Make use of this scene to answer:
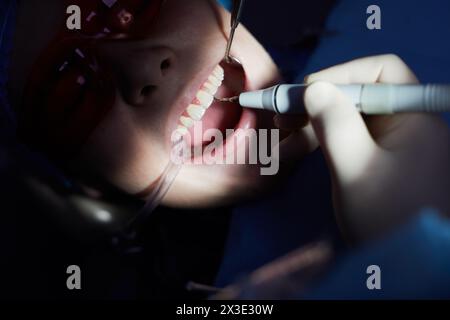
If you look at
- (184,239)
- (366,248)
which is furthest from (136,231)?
(366,248)

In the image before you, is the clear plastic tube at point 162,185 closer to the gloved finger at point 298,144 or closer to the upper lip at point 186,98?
the upper lip at point 186,98

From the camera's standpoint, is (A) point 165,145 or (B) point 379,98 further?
(A) point 165,145

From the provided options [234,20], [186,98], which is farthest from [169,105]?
[234,20]

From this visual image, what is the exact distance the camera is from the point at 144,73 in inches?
25.3

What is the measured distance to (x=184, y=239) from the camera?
0.70 meters

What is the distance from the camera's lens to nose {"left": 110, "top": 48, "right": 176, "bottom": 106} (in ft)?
2.08

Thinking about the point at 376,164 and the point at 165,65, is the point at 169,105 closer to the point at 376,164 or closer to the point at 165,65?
the point at 165,65

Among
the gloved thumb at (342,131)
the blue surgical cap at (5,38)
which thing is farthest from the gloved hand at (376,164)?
the blue surgical cap at (5,38)

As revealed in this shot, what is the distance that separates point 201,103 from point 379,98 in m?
0.24

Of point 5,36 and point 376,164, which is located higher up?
point 5,36

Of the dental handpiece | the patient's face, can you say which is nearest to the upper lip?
the patient's face

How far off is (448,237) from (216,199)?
10.9 inches

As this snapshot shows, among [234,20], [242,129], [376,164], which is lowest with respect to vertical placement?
[376,164]

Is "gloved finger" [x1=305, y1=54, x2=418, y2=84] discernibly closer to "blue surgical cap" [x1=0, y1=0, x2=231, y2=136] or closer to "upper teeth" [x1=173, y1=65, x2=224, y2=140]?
"upper teeth" [x1=173, y1=65, x2=224, y2=140]
